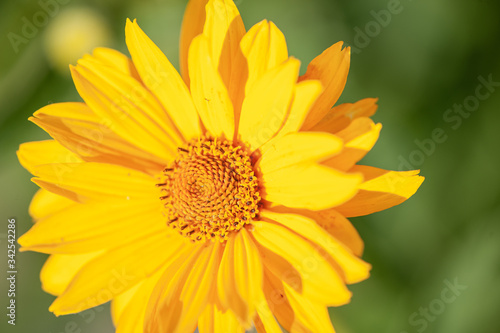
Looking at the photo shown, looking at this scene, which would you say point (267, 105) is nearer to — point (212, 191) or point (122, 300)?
point (212, 191)

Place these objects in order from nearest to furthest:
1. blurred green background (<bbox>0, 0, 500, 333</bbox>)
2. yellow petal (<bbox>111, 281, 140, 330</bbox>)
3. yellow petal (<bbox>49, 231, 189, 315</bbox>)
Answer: yellow petal (<bbox>49, 231, 189, 315</bbox>)
yellow petal (<bbox>111, 281, 140, 330</bbox>)
blurred green background (<bbox>0, 0, 500, 333</bbox>)

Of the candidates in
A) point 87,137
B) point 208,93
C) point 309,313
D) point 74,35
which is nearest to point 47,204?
point 87,137

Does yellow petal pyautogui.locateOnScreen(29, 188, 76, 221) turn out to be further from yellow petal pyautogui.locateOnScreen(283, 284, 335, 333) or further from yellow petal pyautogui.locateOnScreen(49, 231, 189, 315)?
yellow petal pyautogui.locateOnScreen(283, 284, 335, 333)

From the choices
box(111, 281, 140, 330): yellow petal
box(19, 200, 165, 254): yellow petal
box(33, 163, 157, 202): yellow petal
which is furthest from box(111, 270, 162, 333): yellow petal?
box(33, 163, 157, 202): yellow petal

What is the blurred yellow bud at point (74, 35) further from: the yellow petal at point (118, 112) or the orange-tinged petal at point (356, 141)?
the orange-tinged petal at point (356, 141)

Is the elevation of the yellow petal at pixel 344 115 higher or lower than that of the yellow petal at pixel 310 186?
higher

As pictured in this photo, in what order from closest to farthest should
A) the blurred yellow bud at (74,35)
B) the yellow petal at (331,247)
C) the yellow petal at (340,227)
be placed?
the yellow petal at (331,247)
the yellow petal at (340,227)
the blurred yellow bud at (74,35)

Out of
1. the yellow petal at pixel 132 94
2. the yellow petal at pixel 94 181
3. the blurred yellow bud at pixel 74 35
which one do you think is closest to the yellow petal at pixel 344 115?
the yellow petal at pixel 132 94
